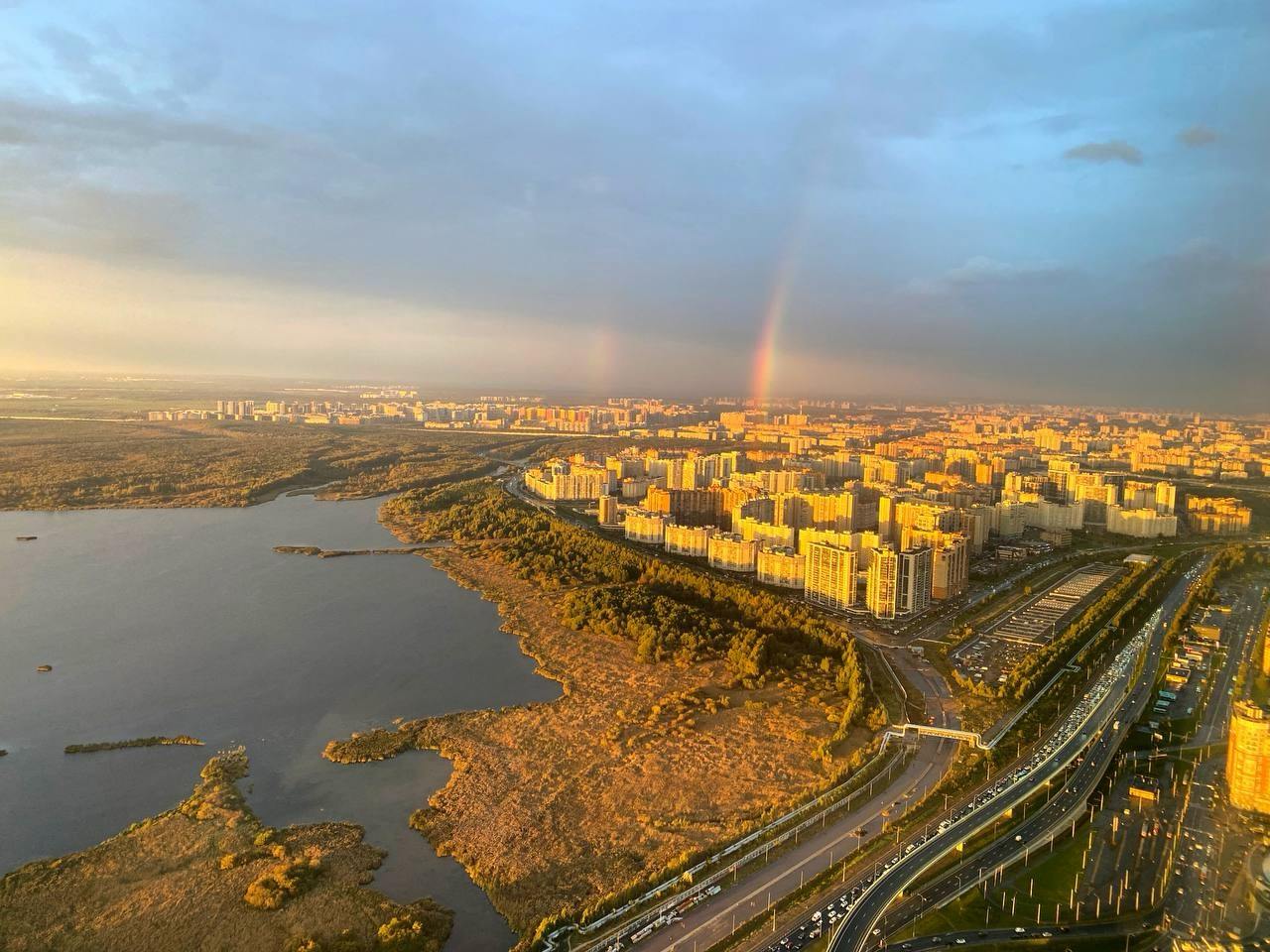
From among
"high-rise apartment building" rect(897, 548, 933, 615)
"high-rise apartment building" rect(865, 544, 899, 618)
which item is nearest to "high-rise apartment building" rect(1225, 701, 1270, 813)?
"high-rise apartment building" rect(865, 544, 899, 618)

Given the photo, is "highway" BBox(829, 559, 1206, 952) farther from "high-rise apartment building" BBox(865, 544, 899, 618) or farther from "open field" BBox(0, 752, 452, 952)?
"high-rise apartment building" BBox(865, 544, 899, 618)

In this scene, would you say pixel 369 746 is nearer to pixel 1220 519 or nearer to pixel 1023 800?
pixel 1023 800

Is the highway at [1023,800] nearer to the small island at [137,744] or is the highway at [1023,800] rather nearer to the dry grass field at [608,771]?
the dry grass field at [608,771]

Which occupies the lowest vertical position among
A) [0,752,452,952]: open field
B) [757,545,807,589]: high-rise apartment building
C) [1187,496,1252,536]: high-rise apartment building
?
[0,752,452,952]: open field

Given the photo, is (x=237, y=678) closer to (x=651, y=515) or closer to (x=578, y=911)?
(x=578, y=911)

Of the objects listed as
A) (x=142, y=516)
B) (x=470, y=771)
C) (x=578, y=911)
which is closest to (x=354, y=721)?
(x=470, y=771)

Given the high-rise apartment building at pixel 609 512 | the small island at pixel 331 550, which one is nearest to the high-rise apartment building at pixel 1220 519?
the high-rise apartment building at pixel 609 512

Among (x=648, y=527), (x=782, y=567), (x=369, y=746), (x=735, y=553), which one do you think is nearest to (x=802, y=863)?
(x=369, y=746)
